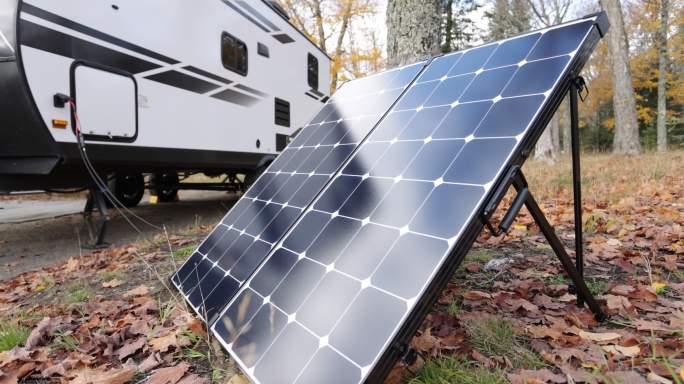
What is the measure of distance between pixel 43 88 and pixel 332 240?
12.1 ft

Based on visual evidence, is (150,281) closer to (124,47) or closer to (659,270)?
(124,47)

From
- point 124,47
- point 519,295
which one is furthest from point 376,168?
point 124,47

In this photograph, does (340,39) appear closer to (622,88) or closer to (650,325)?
(622,88)

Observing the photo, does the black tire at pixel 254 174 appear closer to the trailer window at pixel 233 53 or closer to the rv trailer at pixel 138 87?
the rv trailer at pixel 138 87

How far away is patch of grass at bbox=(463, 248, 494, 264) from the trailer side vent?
5.17 meters

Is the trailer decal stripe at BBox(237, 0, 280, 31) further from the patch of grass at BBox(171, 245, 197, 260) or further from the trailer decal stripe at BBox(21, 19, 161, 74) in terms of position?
the patch of grass at BBox(171, 245, 197, 260)

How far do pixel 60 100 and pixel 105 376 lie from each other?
3.29m

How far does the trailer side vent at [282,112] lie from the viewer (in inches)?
287

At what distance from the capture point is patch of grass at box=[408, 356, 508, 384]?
1.39 meters

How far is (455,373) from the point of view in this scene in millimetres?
1450

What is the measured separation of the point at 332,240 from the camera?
157cm

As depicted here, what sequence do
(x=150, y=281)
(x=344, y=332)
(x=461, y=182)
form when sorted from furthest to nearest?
1. (x=150, y=281)
2. (x=461, y=182)
3. (x=344, y=332)

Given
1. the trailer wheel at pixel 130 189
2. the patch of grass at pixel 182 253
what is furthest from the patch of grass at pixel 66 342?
the trailer wheel at pixel 130 189

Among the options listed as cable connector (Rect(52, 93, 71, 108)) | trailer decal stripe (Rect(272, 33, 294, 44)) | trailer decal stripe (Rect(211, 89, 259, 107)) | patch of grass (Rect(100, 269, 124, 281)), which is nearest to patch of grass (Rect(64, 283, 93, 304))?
patch of grass (Rect(100, 269, 124, 281))
